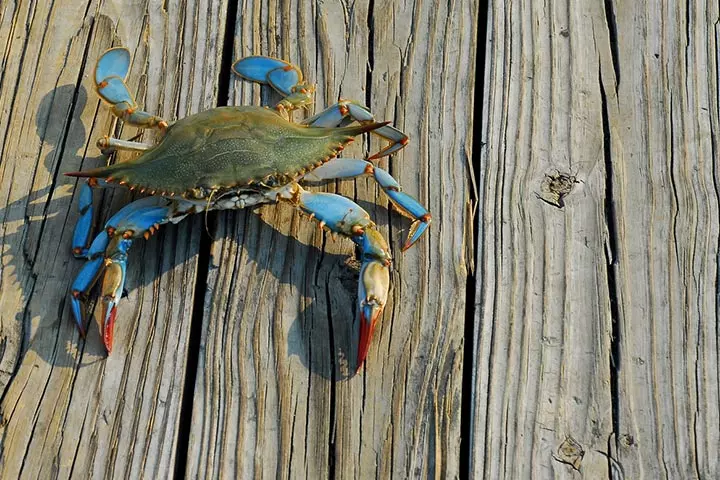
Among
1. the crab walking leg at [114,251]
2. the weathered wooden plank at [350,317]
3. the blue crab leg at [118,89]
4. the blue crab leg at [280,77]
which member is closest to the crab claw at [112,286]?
the crab walking leg at [114,251]

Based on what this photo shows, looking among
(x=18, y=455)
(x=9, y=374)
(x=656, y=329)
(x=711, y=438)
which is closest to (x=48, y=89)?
(x=9, y=374)

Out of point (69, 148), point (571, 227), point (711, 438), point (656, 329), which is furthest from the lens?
point (69, 148)

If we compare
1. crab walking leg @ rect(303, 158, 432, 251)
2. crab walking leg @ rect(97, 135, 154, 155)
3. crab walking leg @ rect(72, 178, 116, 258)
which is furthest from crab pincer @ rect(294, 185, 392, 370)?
crab walking leg @ rect(72, 178, 116, 258)

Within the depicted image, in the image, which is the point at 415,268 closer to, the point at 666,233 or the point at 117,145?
the point at 666,233

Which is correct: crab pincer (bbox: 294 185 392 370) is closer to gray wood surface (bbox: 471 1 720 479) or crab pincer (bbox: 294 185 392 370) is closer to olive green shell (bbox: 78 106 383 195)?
olive green shell (bbox: 78 106 383 195)

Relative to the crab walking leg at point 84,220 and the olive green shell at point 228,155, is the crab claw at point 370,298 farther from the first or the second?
the crab walking leg at point 84,220

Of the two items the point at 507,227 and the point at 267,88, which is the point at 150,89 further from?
the point at 507,227
